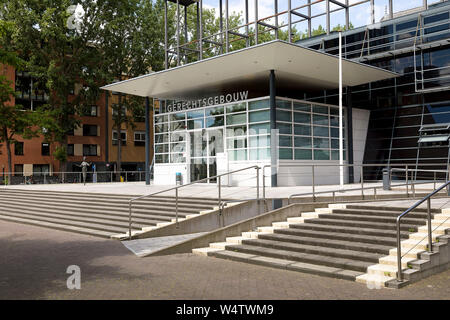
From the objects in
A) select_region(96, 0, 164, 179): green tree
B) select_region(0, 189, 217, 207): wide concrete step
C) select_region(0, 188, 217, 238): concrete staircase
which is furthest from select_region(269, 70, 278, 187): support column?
select_region(96, 0, 164, 179): green tree

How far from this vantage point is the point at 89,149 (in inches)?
2050

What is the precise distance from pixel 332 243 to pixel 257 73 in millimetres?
13655

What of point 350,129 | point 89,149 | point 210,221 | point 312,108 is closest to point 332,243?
point 210,221

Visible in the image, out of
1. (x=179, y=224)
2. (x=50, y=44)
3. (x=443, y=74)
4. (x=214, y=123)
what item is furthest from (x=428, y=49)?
(x=50, y=44)

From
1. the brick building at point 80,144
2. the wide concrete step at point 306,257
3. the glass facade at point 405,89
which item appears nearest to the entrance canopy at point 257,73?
the glass facade at point 405,89

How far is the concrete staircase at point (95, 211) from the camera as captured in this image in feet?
43.3

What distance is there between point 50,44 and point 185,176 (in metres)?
21.6

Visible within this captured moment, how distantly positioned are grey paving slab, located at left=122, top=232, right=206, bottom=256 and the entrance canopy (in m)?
8.41

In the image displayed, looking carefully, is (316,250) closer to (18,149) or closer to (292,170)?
(292,170)

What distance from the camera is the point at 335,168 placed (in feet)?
74.0

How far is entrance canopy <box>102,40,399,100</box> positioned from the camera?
18.0 m

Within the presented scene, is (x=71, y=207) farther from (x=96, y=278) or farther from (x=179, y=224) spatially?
(x=96, y=278)

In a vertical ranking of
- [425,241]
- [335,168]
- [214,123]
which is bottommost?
[425,241]

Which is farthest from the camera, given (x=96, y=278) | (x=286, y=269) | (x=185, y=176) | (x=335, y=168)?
(x=185, y=176)
